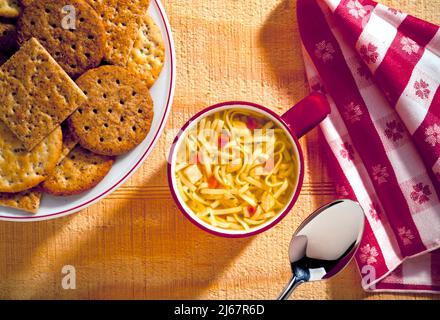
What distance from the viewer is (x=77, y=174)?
0.95 m

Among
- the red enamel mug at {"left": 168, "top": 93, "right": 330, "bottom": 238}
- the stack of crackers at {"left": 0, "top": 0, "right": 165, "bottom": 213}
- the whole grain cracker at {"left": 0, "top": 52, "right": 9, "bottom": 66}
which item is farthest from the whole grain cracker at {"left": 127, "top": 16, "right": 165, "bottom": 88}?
the whole grain cracker at {"left": 0, "top": 52, "right": 9, "bottom": 66}

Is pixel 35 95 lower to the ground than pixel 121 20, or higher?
lower

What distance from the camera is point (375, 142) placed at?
1.06 m

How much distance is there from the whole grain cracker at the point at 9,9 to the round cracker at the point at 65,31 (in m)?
0.02

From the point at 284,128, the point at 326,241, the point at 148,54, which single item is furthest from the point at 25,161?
the point at 326,241

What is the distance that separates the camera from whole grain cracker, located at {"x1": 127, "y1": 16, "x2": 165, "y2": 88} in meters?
0.95

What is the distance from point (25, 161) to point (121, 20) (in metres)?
0.29

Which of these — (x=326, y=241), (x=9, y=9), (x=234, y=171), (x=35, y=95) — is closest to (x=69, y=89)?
(x=35, y=95)

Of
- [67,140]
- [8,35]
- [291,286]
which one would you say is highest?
[8,35]

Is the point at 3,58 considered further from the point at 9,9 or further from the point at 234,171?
the point at 234,171

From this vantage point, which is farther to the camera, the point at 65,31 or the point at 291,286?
the point at 291,286
